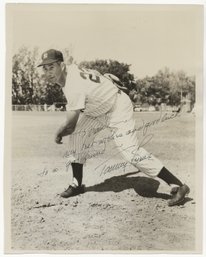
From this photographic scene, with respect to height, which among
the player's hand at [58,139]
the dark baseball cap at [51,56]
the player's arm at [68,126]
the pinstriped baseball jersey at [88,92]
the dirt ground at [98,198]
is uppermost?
the dark baseball cap at [51,56]

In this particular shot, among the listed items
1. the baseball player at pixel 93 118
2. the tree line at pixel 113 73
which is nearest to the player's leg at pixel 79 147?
the baseball player at pixel 93 118

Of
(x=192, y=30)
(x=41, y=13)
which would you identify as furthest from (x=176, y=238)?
(x=41, y=13)

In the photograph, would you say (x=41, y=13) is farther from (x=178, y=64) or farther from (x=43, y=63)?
(x=178, y=64)

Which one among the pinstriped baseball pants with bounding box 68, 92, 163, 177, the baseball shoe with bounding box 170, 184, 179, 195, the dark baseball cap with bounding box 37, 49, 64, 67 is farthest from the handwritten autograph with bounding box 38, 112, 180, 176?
the dark baseball cap with bounding box 37, 49, 64, 67

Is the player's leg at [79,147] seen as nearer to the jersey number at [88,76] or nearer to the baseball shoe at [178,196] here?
the jersey number at [88,76]
